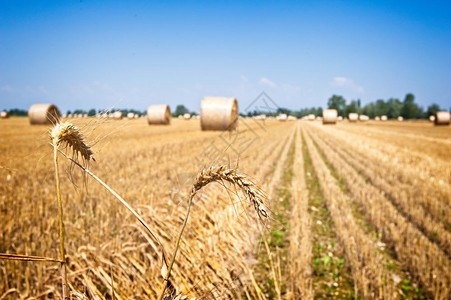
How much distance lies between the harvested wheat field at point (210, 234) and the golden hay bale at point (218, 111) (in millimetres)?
9198

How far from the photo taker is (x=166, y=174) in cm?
781

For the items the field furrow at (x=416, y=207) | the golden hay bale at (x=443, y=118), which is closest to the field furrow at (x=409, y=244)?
the field furrow at (x=416, y=207)

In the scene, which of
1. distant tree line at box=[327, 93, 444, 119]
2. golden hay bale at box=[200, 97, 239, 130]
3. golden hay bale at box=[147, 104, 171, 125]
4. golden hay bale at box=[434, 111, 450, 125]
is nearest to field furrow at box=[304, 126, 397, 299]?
golden hay bale at box=[200, 97, 239, 130]

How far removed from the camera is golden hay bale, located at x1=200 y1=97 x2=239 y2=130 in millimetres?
16672

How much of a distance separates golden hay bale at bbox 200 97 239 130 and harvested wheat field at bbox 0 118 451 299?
30.2 feet

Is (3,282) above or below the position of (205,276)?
below

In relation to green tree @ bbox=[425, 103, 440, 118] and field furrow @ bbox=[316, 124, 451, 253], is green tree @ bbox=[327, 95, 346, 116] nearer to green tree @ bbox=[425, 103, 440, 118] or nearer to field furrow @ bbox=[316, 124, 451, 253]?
green tree @ bbox=[425, 103, 440, 118]

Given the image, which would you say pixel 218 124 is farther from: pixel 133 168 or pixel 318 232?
pixel 318 232

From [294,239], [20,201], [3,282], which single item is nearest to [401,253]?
[294,239]

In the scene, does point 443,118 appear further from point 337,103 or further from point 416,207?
point 337,103

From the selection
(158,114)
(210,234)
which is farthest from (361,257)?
(158,114)

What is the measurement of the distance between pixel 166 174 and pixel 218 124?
1011 centimetres

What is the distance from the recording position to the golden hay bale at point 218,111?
16.7m

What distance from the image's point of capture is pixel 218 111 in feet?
55.2
